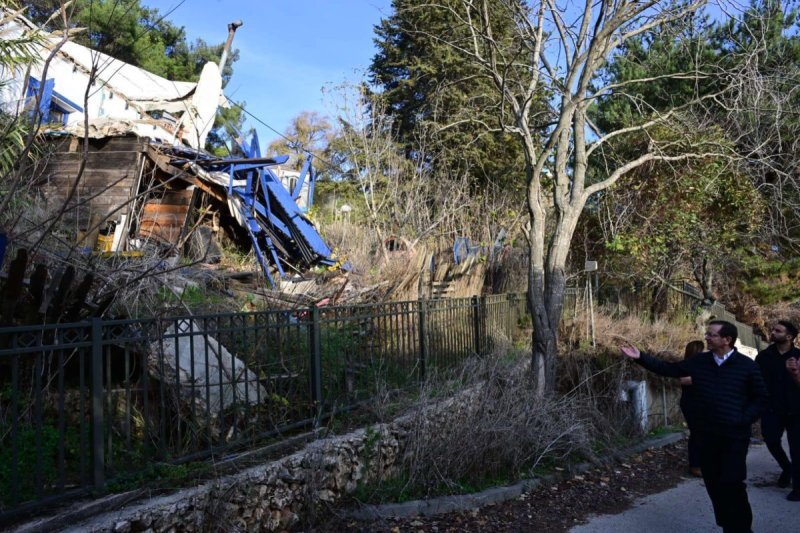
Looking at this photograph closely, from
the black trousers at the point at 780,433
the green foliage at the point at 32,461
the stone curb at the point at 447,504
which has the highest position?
the green foliage at the point at 32,461

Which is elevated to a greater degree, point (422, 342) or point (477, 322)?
point (477, 322)

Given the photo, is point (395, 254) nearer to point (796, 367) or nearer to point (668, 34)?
point (668, 34)

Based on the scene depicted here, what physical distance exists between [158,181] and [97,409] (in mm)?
9399

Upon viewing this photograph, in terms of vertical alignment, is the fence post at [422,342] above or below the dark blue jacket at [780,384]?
above

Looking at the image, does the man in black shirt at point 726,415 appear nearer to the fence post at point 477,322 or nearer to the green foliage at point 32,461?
the green foliage at point 32,461

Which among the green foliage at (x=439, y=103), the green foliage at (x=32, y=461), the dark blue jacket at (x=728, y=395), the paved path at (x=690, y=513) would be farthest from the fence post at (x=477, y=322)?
the green foliage at (x=439, y=103)

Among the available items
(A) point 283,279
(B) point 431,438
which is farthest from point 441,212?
(B) point 431,438

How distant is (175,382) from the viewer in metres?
5.54

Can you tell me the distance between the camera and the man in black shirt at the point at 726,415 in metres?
4.82

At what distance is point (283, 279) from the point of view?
13.0 m

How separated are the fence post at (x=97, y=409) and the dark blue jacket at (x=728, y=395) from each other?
4354mm

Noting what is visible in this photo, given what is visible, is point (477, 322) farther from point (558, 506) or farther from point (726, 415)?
point (726, 415)

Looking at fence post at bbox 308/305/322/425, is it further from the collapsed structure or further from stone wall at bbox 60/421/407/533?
the collapsed structure

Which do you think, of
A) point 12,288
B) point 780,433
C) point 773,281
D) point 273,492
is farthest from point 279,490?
point 773,281
